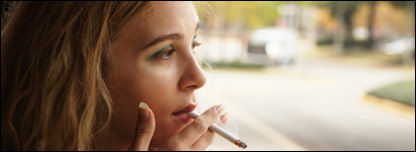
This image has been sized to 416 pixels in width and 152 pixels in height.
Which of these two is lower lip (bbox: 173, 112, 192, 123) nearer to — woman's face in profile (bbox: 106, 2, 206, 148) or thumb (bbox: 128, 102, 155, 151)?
woman's face in profile (bbox: 106, 2, 206, 148)

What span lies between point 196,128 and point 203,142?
0.03 meters

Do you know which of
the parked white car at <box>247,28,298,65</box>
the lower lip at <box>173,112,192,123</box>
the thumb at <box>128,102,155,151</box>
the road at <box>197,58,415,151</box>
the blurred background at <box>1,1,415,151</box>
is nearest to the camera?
the thumb at <box>128,102,155,151</box>

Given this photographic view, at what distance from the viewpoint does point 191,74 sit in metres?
0.70

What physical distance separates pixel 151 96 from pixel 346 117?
4.93 metres

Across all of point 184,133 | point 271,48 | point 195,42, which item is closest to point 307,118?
point 195,42

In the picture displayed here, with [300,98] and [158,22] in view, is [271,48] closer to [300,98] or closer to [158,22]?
[300,98]

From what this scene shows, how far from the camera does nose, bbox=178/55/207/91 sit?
0.69 metres

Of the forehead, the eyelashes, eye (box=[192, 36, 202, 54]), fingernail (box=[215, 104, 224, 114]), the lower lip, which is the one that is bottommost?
the lower lip

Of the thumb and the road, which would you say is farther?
the road

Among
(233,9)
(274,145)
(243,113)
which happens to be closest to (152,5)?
(274,145)

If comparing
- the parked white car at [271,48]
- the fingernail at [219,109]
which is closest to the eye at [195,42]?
the fingernail at [219,109]

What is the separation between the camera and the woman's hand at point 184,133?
602 mm

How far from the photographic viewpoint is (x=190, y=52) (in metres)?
0.70

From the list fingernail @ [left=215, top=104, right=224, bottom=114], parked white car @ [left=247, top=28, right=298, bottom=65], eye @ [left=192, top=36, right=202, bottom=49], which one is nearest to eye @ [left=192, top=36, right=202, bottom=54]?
eye @ [left=192, top=36, right=202, bottom=49]
